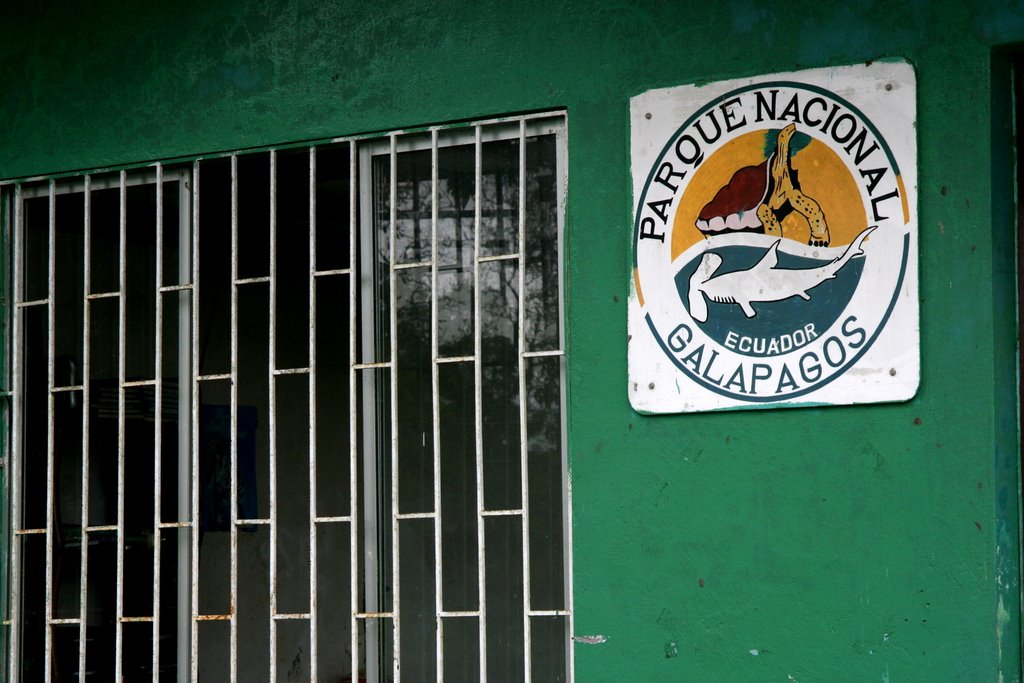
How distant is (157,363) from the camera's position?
4766 millimetres

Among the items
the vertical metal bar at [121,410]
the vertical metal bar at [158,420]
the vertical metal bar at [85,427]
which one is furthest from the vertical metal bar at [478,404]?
the vertical metal bar at [85,427]

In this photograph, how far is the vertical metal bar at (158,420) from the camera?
4.67 metres

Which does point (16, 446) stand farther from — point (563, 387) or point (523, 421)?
point (563, 387)

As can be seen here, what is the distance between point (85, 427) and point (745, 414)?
2415 millimetres

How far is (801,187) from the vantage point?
3.88 meters

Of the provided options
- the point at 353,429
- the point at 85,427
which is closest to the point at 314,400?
the point at 353,429

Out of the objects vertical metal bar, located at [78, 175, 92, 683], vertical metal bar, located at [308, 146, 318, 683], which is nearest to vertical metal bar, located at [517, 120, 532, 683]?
vertical metal bar, located at [308, 146, 318, 683]

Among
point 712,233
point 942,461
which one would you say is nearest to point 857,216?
point 712,233

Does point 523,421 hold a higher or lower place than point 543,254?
lower

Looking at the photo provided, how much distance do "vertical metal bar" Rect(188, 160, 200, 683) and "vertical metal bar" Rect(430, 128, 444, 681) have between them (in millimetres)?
910

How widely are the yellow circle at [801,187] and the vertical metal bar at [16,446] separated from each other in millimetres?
2539

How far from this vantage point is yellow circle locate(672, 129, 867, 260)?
12.5ft

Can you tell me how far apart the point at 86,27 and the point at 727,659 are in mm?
3187

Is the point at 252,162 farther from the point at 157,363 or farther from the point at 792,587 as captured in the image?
the point at 792,587
